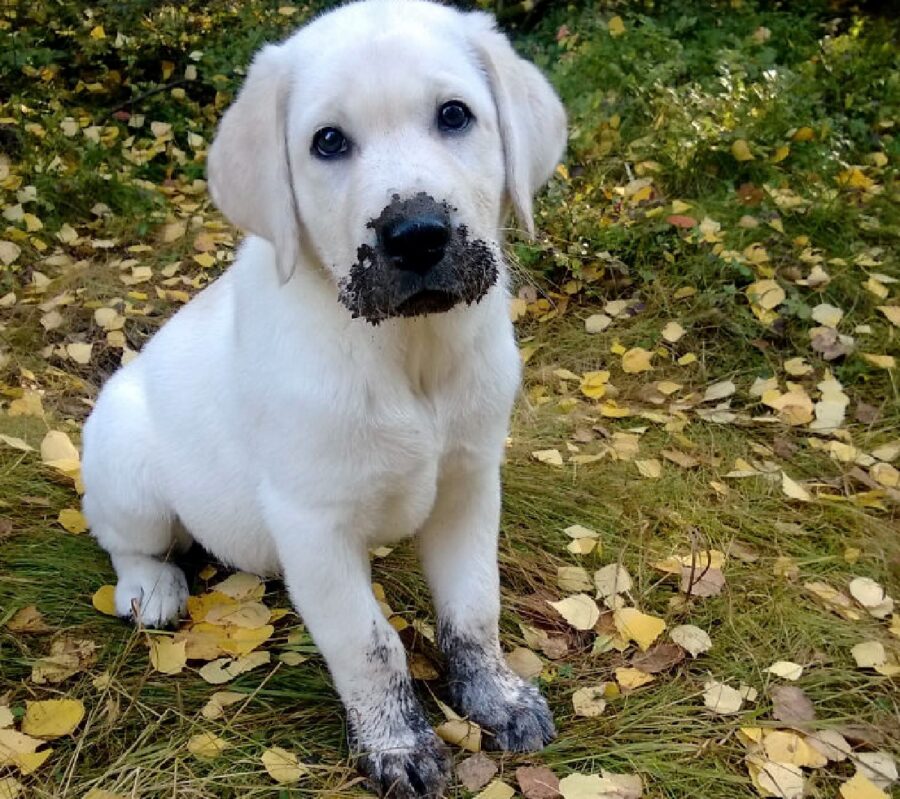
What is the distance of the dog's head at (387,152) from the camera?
212 cm

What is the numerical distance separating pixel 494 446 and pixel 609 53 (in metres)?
4.57

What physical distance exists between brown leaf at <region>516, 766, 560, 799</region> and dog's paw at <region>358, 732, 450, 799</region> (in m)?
0.20

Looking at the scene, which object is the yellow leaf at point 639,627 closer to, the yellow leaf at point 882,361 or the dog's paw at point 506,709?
Answer: the dog's paw at point 506,709

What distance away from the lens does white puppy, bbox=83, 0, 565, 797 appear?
220 cm

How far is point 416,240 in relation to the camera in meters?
2.07

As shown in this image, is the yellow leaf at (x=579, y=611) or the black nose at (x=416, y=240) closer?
the black nose at (x=416, y=240)

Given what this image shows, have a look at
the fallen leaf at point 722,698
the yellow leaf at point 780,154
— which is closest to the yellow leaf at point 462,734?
the fallen leaf at point 722,698

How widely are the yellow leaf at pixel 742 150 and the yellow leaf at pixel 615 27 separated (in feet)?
4.91

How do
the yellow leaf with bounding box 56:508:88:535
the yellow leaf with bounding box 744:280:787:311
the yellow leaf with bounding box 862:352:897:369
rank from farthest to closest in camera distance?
the yellow leaf with bounding box 744:280:787:311 < the yellow leaf with bounding box 862:352:897:369 < the yellow leaf with bounding box 56:508:88:535

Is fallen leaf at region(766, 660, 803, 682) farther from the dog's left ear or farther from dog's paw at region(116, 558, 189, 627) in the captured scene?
→ dog's paw at region(116, 558, 189, 627)

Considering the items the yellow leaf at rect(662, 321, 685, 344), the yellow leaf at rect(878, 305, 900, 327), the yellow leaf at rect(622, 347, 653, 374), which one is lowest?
the yellow leaf at rect(622, 347, 653, 374)

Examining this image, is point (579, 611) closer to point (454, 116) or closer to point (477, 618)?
point (477, 618)

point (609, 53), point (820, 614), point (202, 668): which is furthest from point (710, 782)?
point (609, 53)

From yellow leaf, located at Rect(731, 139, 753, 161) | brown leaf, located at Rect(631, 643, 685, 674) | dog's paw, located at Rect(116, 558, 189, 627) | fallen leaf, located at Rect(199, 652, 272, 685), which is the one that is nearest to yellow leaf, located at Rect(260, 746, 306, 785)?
fallen leaf, located at Rect(199, 652, 272, 685)
